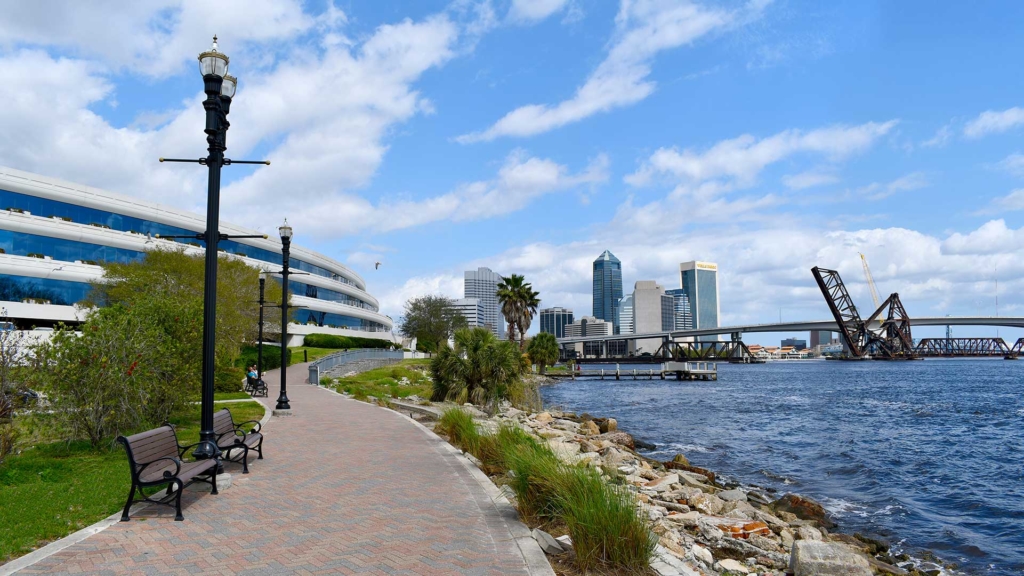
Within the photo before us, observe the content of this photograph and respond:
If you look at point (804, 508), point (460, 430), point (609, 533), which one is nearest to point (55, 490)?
point (460, 430)

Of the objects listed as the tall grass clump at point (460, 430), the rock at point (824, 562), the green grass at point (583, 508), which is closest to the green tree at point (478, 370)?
the tall grass clump at point (460, 430)

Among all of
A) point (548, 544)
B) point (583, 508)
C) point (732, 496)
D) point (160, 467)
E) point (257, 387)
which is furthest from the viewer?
point (257, 387)

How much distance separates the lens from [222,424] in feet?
36.2

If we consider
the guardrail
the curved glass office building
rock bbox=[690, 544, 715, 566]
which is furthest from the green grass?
the curved glass office building

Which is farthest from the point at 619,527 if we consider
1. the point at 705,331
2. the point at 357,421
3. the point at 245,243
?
the point at 705,331

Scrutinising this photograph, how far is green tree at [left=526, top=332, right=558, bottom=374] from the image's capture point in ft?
264

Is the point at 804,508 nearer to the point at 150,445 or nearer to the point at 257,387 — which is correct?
the point at 150,445

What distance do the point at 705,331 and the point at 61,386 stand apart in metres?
130

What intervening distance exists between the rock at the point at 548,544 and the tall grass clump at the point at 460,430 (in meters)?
5.27

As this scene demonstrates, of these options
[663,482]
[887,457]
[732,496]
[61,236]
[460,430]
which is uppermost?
[61,236]

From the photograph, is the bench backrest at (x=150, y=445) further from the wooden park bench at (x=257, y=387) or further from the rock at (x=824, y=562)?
the wooden park bench at (x=257, y=387)

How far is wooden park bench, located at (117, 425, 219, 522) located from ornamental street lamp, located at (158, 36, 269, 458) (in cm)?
71

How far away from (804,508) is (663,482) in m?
3.11

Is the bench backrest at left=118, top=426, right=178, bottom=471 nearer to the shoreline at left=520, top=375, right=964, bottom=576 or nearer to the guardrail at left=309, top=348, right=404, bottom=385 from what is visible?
the shoreline at left=520, top=375, right=964, bottom=576
